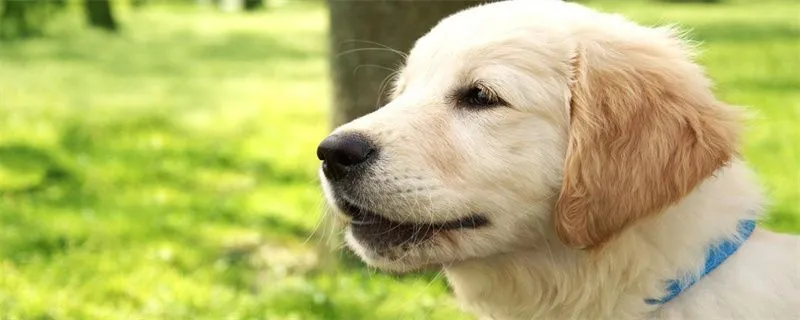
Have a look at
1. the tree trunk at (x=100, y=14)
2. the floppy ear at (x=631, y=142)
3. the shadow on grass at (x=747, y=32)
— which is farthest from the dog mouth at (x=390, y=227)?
the tree trunk at (x=100, y=14)

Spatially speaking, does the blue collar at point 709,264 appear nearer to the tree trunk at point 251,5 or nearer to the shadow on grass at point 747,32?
the shadow on grass at point 747,32

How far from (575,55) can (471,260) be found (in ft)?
2.32

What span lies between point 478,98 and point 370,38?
2631mm

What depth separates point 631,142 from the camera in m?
2.95

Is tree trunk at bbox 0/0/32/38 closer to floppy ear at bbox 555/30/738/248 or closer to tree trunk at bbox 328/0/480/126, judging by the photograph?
tree trunk at bbox 328/0/480/126

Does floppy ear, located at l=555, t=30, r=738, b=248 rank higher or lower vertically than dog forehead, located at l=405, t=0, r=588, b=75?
lower

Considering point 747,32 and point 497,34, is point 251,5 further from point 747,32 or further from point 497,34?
point 497,34

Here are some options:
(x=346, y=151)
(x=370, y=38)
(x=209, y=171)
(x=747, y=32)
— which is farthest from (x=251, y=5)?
(x=346, y=151)

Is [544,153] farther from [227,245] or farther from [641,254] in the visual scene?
[227,245]

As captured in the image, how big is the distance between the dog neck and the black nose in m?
0.49

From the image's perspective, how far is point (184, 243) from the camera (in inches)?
258

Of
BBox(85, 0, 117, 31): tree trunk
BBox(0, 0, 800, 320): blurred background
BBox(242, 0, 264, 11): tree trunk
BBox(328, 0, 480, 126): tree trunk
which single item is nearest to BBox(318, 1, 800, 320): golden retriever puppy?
BBox(0, 0, 800, 320): blurred background

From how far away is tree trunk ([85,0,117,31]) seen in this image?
2058cm

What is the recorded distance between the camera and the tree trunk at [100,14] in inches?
810
